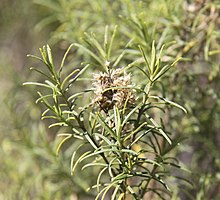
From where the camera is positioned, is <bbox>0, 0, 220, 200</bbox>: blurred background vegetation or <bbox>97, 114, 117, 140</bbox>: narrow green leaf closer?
<bbox>97, 114, 117, 140</bbox>: narrow green leaf

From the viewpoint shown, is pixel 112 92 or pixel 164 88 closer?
pixel 112 92

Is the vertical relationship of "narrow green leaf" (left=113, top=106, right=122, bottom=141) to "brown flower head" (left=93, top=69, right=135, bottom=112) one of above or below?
below

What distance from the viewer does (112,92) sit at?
1.47ft

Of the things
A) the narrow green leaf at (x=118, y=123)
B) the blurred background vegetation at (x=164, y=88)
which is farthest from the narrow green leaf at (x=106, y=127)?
the blurred background vegetation at (x=164, y=88)

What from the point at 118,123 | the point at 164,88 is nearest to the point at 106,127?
the point at 118,123

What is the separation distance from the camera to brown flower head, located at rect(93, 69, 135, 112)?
0.44 metres

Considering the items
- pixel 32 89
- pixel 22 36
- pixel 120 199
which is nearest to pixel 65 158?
pixel 32 89

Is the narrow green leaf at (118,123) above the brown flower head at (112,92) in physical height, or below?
below

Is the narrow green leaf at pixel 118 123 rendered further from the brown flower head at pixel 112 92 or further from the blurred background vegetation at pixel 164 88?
the blurred background vegetation at pixel 164 88

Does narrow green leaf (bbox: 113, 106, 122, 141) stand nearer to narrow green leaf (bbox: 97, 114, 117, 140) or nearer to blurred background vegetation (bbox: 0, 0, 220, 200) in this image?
narrow green leaf (bbox: 97, 114, 117, 140)

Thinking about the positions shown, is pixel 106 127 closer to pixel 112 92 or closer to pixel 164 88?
pixel 112 92

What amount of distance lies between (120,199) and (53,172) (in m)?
0.32

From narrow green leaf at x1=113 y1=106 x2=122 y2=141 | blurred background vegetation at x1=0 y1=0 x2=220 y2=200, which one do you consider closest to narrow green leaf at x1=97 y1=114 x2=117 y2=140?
narrow green leaf at x1=113 y1=106 x2=122 y2=141

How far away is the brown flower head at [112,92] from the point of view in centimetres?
44
